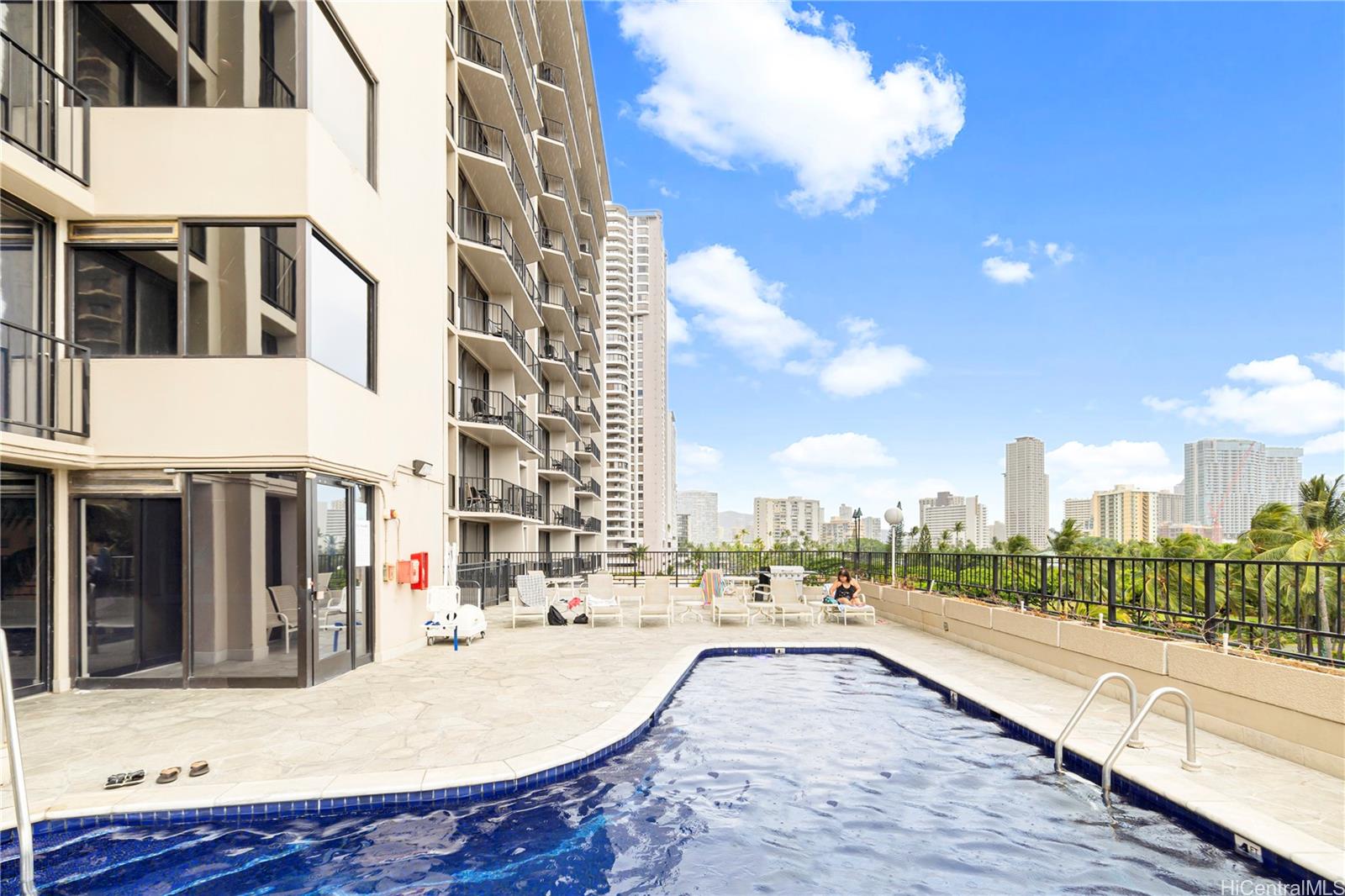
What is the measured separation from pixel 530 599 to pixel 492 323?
1129 cm

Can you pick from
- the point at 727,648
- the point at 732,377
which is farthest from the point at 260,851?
the point at 732,377

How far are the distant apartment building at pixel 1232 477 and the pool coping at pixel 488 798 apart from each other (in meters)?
100.0

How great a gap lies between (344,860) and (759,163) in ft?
151

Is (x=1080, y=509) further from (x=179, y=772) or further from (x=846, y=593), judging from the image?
(x=179, y=772)

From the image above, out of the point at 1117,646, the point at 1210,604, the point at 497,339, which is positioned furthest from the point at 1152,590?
the point at 497,339

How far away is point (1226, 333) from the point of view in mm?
63906

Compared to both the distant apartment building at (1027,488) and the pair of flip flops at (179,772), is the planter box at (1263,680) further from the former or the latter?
the distant apartment building at (1027,488)

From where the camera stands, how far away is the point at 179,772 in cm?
513

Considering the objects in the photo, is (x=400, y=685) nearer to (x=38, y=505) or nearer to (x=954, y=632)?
(x=38, y=505)

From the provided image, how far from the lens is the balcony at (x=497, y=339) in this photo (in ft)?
67.6

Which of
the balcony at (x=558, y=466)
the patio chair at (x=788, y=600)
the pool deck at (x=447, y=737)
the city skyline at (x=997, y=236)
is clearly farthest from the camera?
the balcony at (x=558, y=466)

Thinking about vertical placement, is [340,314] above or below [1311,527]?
above

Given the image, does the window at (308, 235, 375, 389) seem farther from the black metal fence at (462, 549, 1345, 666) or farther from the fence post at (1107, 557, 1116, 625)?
the fence post at (1107, 557, 1116, 625)

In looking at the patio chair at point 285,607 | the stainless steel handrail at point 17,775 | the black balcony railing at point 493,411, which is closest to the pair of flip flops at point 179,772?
the stainless steel handrail at point 17,775
